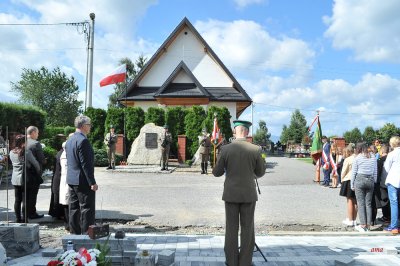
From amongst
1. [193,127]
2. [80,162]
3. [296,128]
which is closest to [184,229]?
[80,162]

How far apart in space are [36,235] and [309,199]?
792 centimetres

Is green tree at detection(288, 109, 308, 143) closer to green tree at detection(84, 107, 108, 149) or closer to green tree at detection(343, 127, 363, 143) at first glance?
Result: green tree at detection(343, 127, 363, 143)

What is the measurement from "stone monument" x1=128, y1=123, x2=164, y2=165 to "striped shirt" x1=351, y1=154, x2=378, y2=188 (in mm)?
14065

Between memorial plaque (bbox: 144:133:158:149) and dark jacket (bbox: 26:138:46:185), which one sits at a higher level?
memorial plaque (bbox: 144:133:158:149)

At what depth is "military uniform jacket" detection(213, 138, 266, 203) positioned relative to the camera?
17.5 ft

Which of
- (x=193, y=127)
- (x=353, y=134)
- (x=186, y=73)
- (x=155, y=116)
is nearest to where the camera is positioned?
(x=193, y=127)

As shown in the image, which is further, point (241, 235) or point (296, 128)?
point (296, 128)

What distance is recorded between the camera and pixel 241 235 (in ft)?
17.6

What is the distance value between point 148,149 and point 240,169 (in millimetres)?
16533

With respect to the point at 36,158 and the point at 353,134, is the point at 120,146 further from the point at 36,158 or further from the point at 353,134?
the point at 353,134

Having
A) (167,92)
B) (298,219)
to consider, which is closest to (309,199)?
(298,219)

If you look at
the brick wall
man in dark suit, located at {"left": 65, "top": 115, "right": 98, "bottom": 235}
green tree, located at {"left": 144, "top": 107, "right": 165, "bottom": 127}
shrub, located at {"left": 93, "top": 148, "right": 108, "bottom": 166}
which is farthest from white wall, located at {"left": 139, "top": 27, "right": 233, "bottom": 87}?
man in dark suit, located at {"left": 65, "top": 115, "right": 98, "bottom": 235}

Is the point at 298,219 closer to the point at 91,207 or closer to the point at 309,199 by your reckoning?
the point at 309,199

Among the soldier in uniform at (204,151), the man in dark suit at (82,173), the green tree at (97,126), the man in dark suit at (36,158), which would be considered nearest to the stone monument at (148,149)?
the soldier in uniform at (204,151)
